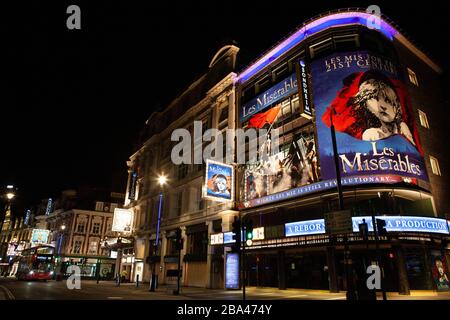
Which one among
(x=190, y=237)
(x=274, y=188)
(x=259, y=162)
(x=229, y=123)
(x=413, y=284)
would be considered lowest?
(x=413, y=284)

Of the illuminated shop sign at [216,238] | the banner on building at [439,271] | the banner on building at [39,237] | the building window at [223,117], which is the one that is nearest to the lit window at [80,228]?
the banner on building at [39,237]

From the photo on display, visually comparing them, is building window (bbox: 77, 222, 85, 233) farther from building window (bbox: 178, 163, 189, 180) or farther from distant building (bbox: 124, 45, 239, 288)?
building window (bbox: 178, 163, 189, 180)

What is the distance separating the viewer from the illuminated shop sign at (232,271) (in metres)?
26.0

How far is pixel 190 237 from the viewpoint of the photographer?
34.3 metres

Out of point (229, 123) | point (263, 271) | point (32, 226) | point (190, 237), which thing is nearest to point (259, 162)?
point (229, 123)

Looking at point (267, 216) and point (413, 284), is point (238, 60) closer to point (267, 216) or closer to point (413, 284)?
point (267, 216)

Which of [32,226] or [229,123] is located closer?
[229,123]

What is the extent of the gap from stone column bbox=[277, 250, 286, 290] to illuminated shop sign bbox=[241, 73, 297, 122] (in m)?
13.0

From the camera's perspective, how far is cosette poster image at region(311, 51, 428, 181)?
20547 mm

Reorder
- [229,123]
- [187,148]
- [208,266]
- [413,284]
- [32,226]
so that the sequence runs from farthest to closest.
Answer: [32,226], [187,148], [229,123], [208,266], [413,284]

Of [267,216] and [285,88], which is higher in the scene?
[285,88]

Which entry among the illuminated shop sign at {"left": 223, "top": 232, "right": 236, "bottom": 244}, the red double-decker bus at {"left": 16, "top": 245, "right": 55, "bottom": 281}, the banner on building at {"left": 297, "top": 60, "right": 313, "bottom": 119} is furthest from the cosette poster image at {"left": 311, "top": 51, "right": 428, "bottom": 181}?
the red double-decker bus at {"left": 16, "top": 245, "right": 55, "bottom": 281}

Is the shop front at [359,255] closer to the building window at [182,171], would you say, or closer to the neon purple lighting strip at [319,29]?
the building window at [182,171]

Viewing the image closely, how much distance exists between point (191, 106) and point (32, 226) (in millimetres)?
70220
